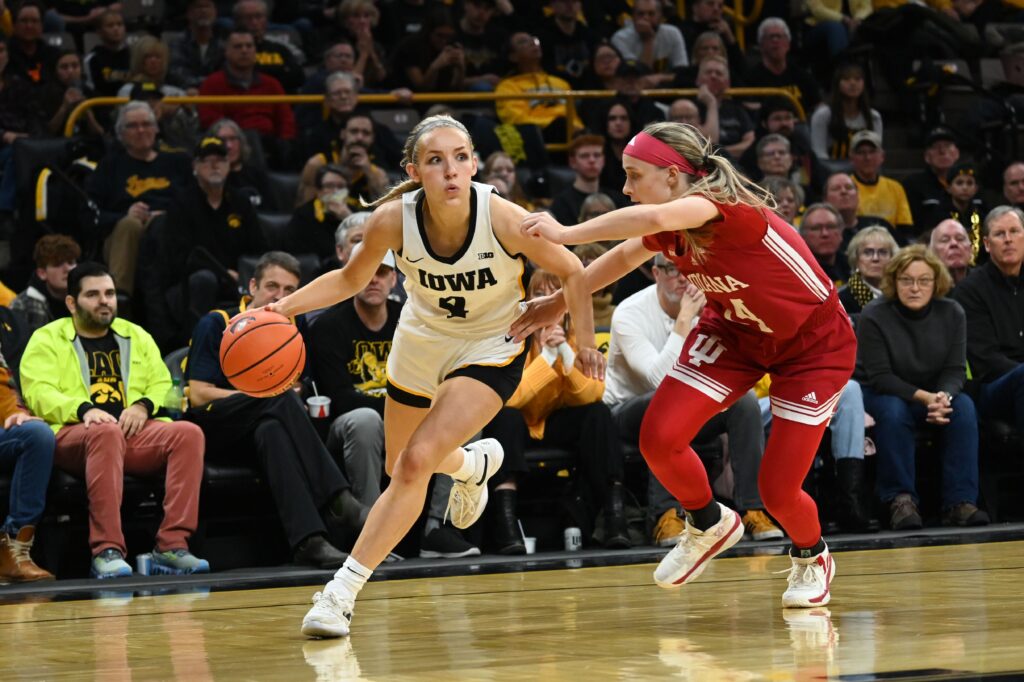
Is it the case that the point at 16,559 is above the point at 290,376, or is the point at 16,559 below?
below

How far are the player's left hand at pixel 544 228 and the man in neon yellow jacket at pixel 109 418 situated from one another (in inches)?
121

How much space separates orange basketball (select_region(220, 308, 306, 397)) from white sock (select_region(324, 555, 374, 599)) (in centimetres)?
→ 72

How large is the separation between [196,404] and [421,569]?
5.05 ft

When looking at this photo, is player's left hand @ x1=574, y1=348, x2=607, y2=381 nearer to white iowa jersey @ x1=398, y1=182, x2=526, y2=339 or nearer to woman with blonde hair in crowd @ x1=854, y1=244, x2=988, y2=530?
white iowa jersey @ x1=398, y1=182, x2=526, y2=339

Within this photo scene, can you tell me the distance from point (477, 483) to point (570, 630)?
114cm

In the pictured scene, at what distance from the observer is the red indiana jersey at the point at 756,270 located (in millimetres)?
5090

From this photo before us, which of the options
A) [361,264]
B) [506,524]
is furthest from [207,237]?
[361,264]

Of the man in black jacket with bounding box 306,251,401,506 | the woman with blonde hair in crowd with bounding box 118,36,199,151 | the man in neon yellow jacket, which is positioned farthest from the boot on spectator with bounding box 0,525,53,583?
the woman with blonde hair in crowd with bounding box 118,36,199,151

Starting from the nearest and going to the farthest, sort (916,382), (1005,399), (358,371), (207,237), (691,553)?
(691,553), (358,371), (916,382), (1005,399), (207,237)

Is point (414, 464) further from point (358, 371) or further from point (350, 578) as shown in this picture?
point (358, 371)

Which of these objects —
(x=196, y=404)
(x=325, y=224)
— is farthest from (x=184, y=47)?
(x=196, y=404)

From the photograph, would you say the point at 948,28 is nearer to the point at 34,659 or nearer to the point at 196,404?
the point at 196,404

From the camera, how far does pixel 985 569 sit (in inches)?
246

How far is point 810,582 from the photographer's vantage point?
5.37 meters
